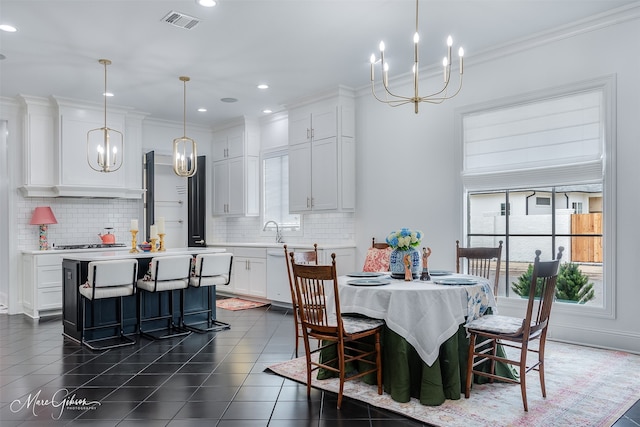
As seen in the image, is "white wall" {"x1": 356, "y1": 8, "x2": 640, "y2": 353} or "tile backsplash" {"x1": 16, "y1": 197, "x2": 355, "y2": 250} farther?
"tile backsplash" {"x1": 16, "y1": 197, "x2": 355, "y2": 250}

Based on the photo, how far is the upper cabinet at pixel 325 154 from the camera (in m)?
6.44

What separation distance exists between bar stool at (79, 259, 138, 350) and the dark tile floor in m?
0.20

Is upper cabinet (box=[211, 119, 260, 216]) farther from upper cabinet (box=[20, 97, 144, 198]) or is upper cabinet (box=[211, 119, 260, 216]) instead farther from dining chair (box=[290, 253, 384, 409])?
dining chair (box=[290, 253, 384, 409])

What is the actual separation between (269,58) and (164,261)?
248cm

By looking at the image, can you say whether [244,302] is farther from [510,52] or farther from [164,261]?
[510,52]

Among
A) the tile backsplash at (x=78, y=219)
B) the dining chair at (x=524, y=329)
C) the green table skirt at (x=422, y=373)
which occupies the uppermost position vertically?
the tile backsplash at (x=78, y=219)

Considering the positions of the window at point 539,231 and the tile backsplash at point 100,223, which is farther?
the tile backsplash at point 100,223

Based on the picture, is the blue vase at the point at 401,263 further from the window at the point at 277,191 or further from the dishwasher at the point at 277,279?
the window at the point at 277,191

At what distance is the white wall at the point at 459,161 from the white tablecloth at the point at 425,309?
180 centimetres

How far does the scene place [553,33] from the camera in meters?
4.62

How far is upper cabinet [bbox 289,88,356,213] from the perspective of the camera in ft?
21.1

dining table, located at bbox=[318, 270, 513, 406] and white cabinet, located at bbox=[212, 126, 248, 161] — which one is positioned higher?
white cabinet, located at bbox=[212, 126, 248, 161]

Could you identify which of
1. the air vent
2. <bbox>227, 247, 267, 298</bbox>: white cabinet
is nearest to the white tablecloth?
the air vent

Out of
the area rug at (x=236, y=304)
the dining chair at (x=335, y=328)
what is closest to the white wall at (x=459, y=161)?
the area rug at (x=236, y=304)
